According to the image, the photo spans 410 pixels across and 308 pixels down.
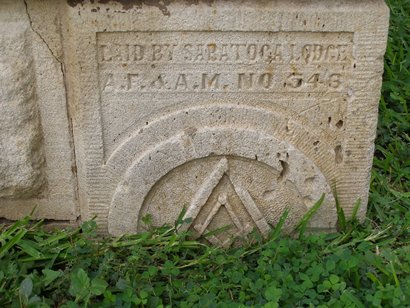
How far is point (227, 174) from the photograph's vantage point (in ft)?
8.13

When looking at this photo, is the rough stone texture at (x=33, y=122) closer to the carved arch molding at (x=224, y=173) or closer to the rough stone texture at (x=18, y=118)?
the rough stone texture at (x=18, y=118)

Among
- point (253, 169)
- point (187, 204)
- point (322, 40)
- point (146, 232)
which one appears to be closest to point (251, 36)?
point (322, 40)

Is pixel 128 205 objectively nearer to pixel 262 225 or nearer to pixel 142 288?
pixel 142 288

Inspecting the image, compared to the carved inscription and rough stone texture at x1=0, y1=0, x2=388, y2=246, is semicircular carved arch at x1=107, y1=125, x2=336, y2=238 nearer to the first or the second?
rough stone texture at x1=0, y1=0, x2=388, y2=246

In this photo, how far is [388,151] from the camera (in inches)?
122

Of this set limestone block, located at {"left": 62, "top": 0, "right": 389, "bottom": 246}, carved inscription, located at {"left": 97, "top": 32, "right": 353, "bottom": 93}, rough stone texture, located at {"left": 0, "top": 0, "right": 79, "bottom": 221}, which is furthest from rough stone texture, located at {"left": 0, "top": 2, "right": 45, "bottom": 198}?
carved inscription, located at {"left": 97, "top": 32, "right": 353, "bottom": 93}

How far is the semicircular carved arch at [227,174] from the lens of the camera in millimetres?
2400

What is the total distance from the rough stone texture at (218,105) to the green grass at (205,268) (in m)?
0.10

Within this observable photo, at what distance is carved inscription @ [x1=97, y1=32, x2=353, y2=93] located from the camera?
2.28 metres

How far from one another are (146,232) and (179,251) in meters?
0.15

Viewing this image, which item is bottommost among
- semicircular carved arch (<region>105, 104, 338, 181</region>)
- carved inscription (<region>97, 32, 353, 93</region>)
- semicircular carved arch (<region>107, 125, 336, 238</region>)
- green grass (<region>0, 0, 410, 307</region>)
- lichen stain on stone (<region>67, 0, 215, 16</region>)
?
green grass (<region>0, 0, 410, 307</region>)

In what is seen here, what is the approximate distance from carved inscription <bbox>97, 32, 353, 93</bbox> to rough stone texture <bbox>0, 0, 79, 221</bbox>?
7.8 inches

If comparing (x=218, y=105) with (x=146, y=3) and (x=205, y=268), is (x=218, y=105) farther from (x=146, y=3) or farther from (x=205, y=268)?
(x=205, y=268)

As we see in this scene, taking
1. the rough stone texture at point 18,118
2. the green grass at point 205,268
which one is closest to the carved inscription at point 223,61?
the rough stone texture at point 18,118
